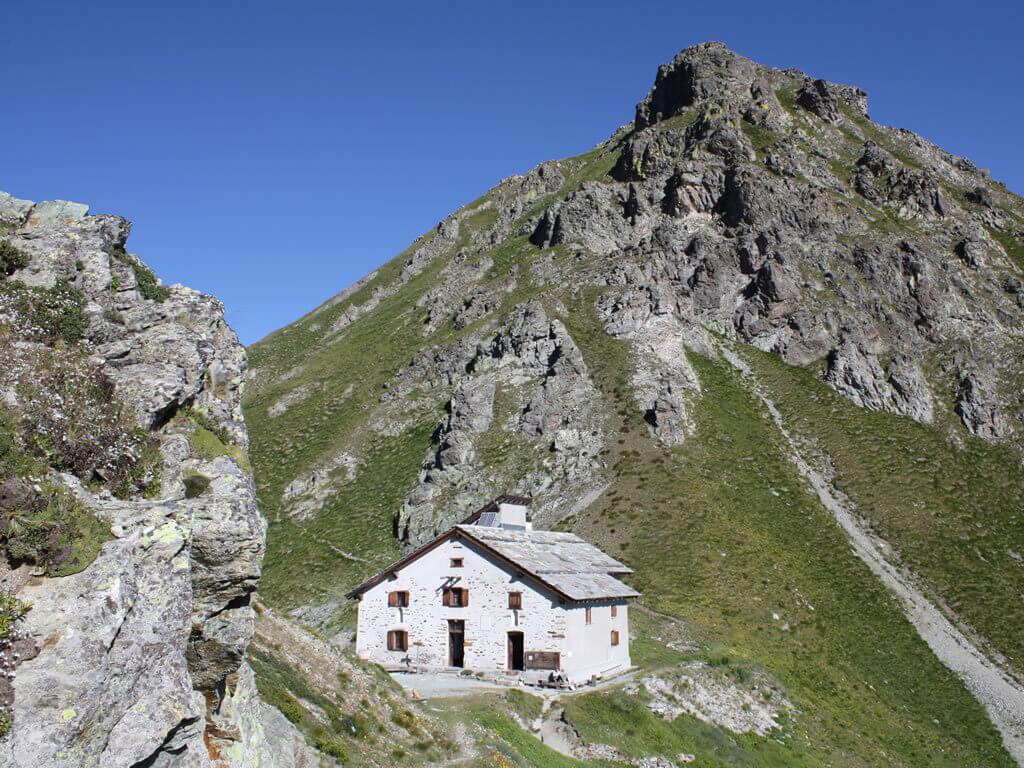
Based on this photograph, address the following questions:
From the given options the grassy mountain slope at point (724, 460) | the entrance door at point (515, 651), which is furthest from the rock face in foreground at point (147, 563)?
the entrance door at point (515, 651)

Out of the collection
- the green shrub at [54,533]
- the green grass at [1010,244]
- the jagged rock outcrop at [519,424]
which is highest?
the green grass at [1010,244]

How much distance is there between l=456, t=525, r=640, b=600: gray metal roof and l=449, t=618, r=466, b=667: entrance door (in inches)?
205

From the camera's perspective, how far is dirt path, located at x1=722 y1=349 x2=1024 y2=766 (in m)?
51.1

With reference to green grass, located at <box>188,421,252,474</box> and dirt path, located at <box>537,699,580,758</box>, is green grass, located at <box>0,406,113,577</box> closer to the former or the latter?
green grass, located at <box>188,421,252,474</box>

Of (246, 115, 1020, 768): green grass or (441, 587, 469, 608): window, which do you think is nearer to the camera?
(246, 115, 1020, 768): green grass

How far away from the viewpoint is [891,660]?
56.9 meters

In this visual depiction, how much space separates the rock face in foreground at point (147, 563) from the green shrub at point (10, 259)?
56mm

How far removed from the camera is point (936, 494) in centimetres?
7900

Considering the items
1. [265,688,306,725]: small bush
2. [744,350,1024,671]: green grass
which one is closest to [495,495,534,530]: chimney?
[265,688,306,725]: small bush

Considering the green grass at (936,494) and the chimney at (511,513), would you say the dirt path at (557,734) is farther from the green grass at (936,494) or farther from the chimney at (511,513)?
the green grass at (936,494)

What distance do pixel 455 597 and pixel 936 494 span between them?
59.6 metres

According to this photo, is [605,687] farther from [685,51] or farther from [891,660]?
[685,51]

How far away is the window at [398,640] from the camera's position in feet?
149

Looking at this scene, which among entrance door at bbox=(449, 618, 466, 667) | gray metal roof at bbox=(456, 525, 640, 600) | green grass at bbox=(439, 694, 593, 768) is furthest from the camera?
entrance door at bbox=(449, 618, 466, 667)
